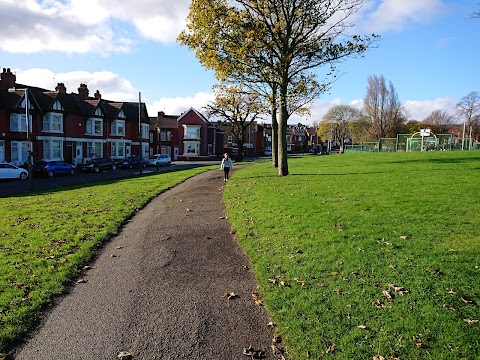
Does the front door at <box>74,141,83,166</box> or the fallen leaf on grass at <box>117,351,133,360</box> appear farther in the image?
the front door at <box>74,141,83,166</box>

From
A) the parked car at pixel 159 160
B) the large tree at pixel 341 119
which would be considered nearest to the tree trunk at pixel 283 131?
the parked car at pixel 159 160

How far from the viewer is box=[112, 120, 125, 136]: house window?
2157 inches

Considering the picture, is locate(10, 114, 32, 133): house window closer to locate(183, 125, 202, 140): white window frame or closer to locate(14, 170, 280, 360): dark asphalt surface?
locate(183, 125, 202, 140): white window frame

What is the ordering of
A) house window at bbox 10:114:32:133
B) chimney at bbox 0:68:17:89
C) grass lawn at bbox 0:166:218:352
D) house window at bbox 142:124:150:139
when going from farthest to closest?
house window at bbox 142:124:150:139, chimney at bbox 0:68:17:89, house window at bbox 10:114:32:133, grass lawn at bbox 0:166:218:352

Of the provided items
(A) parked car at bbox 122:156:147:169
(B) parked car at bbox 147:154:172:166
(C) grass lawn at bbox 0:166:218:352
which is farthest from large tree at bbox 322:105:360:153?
(C) grass lawn at bbox 0:166:218:352

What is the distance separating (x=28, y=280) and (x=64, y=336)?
2233 millimetres

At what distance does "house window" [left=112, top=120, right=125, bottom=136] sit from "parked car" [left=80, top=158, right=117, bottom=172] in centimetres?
1316

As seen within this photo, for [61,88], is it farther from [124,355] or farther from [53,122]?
[124,355]

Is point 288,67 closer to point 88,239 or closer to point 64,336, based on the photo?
point 88,239

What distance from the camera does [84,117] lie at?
160ft

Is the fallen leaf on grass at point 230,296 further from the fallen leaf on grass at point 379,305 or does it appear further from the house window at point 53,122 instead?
the house window at point 53,122

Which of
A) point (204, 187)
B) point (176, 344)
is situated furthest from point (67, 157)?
point (176, 344)

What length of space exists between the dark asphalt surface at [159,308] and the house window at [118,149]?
156 feet

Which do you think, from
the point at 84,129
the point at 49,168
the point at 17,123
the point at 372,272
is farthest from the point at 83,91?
the point at 372,272
